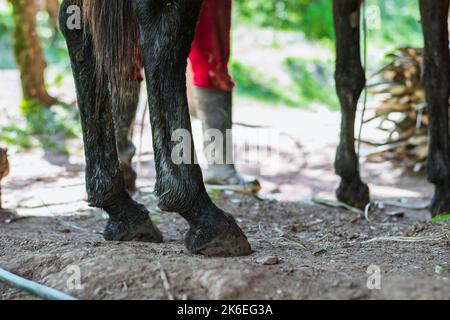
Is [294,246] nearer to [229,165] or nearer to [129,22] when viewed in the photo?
[129,22]

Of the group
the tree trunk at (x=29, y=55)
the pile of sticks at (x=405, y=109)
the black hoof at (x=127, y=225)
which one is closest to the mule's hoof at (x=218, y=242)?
the black hoof at (x=127, y=225)

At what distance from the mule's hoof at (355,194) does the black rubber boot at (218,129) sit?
722mm

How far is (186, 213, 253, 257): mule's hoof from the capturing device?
2381 millimetres

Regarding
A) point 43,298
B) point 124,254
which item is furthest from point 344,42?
point 43,298

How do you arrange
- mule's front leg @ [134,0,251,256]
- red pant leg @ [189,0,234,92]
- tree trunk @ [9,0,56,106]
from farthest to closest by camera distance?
tree trunk @ [9,0,56,106] → red pant leg @ [189,0,234,92] → mule's front leg @ [134,0,251,256]

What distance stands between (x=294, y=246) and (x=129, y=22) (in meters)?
1.08

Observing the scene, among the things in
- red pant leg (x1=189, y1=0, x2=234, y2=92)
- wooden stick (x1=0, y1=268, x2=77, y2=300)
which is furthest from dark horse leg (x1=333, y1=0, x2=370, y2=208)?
wooden stick (x1=0, y1=268, x2=77, y2=300)

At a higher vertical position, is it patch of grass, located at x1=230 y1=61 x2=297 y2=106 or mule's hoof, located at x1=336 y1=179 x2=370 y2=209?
patch of grass, located at x1=230 y1=61 x2=297 y2=106

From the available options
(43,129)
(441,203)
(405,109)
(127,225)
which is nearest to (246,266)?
(127,225)

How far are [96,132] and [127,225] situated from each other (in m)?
0.39

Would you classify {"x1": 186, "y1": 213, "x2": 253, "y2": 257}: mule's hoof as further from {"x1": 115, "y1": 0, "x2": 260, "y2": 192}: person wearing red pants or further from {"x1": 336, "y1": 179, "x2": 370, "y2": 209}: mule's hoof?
{"x1": 115, "y1": 0, "x2": 260, "y2": 192}: person wearing red pants

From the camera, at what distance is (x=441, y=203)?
3.55 m

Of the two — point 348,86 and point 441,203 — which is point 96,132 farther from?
point 441,203

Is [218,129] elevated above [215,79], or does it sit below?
below
